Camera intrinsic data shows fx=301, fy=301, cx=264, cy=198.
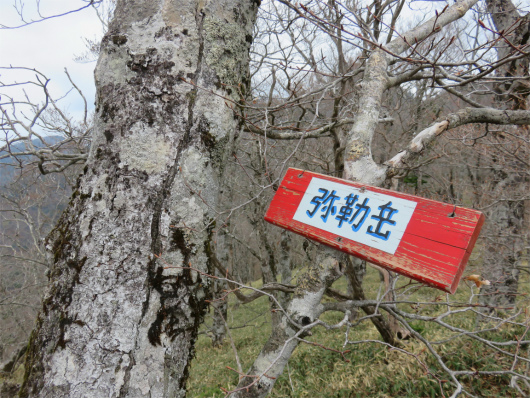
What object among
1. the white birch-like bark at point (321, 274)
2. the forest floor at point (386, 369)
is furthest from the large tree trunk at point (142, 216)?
the forest floor at point (386, 369)

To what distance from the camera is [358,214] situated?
4.35 feet

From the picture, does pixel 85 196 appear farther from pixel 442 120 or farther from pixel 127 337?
pixel 442 120

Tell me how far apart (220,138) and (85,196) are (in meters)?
0.54

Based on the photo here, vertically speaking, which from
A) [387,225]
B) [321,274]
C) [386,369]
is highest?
[387,225]

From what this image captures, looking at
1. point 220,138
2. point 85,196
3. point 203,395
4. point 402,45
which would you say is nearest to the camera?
point 85,196

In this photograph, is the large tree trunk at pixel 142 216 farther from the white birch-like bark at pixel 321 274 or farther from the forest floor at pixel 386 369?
the forest floor at pixel 386 369

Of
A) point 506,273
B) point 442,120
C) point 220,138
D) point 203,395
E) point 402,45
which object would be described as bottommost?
point 203,395

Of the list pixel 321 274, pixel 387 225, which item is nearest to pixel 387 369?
pixel 321 274

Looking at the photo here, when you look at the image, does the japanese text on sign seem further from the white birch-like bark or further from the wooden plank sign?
the white birch-like bark

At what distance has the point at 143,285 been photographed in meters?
1.00

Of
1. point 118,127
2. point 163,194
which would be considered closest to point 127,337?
point 163,194

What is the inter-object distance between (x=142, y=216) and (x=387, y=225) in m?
0.96

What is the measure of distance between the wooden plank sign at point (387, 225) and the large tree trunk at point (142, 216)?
496mm

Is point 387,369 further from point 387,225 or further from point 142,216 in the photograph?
point 142,216
